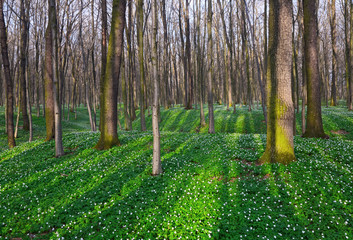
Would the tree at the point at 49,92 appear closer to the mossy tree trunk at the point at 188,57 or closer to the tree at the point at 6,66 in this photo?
the tree at the point at 6,66

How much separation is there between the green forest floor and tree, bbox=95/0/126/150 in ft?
3.47

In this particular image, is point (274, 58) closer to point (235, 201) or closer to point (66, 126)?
point (235, 201)

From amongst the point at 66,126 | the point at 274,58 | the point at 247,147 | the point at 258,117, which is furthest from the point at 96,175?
the point at 66,126

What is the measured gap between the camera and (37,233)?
5402 millimetres

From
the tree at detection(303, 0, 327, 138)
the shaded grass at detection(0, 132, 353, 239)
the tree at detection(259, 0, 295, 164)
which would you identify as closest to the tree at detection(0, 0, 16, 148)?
the shaded grass at detection(0, 132, 353, 239)

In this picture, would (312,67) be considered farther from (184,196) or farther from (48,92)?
Answer: (48,92)

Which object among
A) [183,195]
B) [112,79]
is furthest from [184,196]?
[112,79]

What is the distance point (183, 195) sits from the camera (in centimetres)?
635

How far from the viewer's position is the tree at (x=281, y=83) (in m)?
7.70

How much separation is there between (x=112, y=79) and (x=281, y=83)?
8.30m

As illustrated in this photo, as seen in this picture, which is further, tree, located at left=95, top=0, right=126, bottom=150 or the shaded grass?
tree, located at left=95, top=0, right=126, bottom=150

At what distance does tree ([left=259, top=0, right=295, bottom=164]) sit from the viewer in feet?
25.2

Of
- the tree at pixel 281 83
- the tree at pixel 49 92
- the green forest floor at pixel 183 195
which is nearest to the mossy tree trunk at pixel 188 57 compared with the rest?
the tree at pixel 49 92

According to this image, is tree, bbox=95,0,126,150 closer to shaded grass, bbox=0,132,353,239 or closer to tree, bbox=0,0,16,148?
shaded grass, bbox=0,132,353,239
